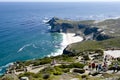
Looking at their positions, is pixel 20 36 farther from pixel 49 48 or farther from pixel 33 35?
pixel 49 48

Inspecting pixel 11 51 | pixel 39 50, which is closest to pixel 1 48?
pixel 11 51

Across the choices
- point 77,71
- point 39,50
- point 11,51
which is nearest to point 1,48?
point 11,51

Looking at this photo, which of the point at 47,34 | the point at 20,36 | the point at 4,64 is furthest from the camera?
the point at 47,34

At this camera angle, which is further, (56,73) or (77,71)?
(77,71)

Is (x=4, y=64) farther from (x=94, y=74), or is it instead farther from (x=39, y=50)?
(x=94, y=74)

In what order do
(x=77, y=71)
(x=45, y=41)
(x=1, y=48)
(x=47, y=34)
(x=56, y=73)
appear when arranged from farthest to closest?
(x=47, y=34) → (x=45, y=41) → (x=1, y=48) → (x=77, y=71) → (x=56, y=73)

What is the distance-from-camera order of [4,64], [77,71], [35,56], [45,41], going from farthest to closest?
[45,41] < [35,56] < [4,64] < [77,71]

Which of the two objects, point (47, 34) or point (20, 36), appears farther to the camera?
point (47, 34)

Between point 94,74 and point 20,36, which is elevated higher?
point 94,74

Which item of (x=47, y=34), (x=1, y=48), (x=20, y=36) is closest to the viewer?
(x=1, y=48)
